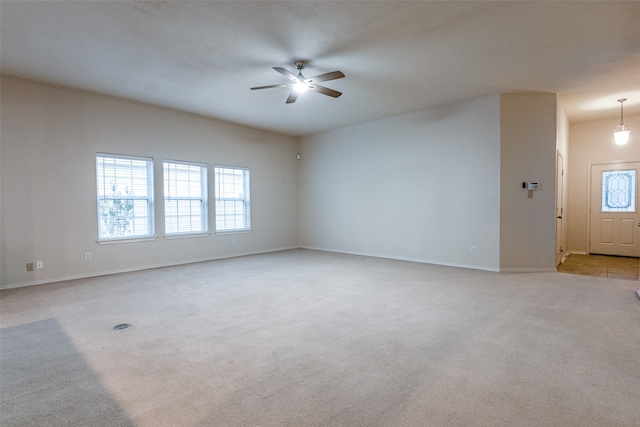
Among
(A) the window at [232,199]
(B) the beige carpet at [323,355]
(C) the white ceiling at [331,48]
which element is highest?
(C) the white ceiling at [331,48]

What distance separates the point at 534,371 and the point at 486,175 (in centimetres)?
392

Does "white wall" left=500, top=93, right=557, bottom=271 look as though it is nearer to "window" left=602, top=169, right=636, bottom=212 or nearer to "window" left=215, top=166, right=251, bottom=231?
"window" left=602, top=169, right=636, bottom=212

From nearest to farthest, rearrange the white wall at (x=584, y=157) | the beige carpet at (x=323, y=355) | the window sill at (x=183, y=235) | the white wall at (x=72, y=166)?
the beige carpet at (x=323, y=355) → the white wall at (x=72, y=166) → the window sill at (x=183, y=235) → the white wall at (x=584, y=157)

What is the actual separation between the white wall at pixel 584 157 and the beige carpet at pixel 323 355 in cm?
331

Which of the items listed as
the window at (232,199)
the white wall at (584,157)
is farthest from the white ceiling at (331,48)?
the window at (232,199)

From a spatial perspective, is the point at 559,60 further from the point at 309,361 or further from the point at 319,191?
the point at 319,191

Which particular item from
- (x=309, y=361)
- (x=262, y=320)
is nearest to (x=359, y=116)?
(x=262, y=320)

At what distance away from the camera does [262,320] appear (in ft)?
10.4

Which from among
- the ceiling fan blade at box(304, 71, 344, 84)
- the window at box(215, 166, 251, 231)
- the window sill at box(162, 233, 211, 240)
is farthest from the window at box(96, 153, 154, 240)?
the ceiling fan blade at box(304, 71, 344, 84)

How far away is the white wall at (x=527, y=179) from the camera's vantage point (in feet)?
17.0

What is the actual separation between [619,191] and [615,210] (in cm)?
41

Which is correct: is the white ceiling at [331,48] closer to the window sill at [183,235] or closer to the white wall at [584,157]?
the white wall at [584,157]

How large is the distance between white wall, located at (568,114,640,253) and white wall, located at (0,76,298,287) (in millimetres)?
7936

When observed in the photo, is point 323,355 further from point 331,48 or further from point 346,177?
point 346,177
